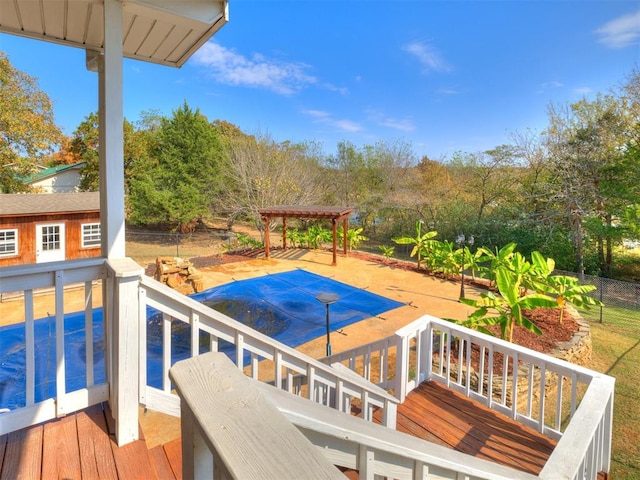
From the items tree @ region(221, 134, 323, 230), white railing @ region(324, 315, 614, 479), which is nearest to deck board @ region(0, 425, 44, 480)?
white railing @ region(324, 315, 614, 479)

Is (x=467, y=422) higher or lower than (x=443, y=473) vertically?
lower

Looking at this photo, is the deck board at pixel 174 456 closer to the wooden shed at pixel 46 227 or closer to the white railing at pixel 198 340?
the white railing at pixel 198 340

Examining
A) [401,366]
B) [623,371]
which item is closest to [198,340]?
[401,366]

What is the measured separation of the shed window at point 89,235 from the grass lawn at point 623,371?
14537mm

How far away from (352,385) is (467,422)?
1.43m

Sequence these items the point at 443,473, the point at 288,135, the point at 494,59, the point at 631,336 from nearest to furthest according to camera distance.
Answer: the point at 443,473 → the point at 631,336 → the point at 494,59 → the point at 288,135

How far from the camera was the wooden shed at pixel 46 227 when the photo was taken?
34.6ft

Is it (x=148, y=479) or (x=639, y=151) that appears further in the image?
(x=639, y=151)

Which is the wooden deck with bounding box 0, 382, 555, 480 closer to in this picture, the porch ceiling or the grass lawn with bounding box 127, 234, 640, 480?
the grass lawn with bounding box 127, 234, 640, 480

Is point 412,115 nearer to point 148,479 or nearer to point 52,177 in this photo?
point 52,177

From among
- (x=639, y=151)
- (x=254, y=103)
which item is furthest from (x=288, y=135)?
(x=639, y=151)

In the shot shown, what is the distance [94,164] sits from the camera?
55.0ft

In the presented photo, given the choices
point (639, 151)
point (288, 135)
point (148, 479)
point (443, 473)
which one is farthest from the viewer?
point (288, 135)

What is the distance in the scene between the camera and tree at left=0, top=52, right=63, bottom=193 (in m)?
11.0
